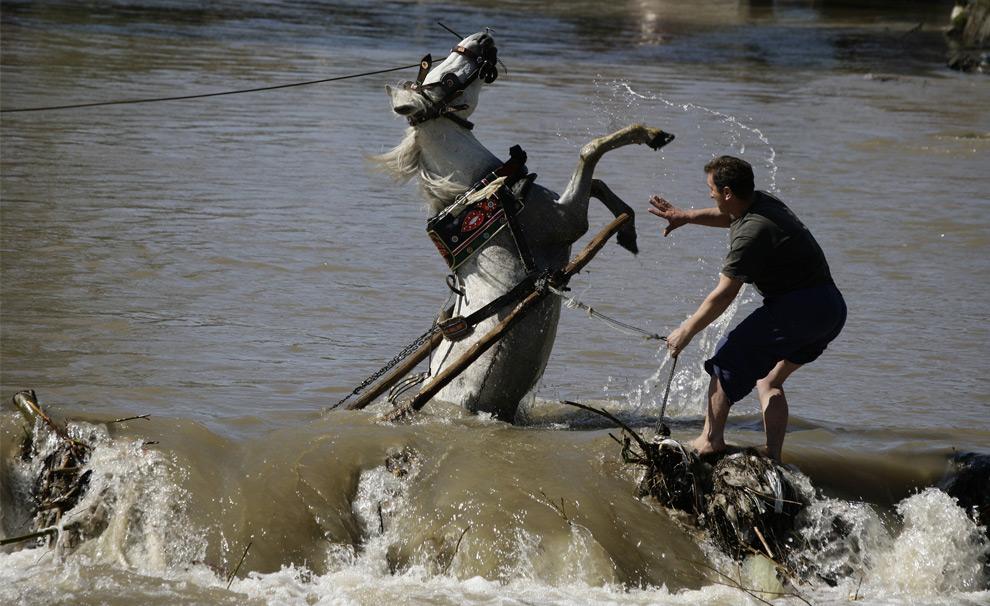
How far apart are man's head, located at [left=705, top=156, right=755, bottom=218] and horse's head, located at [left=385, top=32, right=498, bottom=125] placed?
1.43 metres

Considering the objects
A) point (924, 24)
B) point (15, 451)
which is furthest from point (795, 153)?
point (924, 24)

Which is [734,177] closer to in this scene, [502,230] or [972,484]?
[502,230]

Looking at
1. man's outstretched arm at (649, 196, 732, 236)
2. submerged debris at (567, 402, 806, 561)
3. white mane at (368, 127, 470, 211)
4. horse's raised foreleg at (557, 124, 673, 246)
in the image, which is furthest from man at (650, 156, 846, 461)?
white mane at (368, 127, 470, 211)

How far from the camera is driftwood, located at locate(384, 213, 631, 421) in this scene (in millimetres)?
6758

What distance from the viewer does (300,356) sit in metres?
8.80

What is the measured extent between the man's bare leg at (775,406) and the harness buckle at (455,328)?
4.82ft

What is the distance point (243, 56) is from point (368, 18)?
837cm

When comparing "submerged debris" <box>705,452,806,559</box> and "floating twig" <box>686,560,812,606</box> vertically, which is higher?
"submerged debris" <box>705,452,806,559</box>

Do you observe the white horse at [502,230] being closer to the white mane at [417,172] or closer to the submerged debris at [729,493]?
the white mane at [417,172]

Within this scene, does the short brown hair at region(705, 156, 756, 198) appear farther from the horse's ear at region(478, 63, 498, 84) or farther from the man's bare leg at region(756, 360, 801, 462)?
the horse's ear at region(478, 63, 498, 84)

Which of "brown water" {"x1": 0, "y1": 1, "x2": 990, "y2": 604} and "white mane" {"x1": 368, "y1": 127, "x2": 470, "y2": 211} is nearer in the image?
"brown water" {"x1": 0, "y1": 1, "x2": 990, "y2": 604}

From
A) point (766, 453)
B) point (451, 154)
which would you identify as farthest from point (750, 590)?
point (451, 154)

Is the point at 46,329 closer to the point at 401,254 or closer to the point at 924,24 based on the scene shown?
the point at 401,254

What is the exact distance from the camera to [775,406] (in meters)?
6.39
